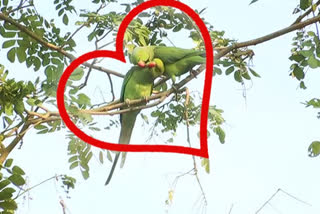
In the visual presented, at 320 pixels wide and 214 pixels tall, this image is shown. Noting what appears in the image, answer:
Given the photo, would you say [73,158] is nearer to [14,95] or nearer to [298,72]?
[14,95]

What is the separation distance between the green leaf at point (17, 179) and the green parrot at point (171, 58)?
783 millimetres

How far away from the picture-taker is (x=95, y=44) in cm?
183

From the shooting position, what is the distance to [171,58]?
1993mm

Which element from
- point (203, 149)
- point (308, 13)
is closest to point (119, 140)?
point (203, 149)

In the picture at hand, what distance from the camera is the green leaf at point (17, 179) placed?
135 cm

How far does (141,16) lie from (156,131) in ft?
1.82

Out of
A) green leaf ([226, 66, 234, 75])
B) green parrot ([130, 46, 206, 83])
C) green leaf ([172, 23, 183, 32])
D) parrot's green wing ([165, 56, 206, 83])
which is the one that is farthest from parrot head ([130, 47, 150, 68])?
green leaf ([226, 66, 234, 75])

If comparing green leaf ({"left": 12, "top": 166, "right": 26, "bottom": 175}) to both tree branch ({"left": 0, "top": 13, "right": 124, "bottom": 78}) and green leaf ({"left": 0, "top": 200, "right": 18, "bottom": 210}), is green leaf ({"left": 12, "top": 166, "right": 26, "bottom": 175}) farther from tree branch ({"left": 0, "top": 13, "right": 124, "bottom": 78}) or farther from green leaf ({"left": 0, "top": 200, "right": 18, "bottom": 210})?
tree branch ({"left": 0, "top": 13, "right": 124, "bottom": 78})

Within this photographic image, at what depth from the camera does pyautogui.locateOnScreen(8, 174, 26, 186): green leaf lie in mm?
1351

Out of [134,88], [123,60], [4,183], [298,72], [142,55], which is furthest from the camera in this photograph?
[134,88]

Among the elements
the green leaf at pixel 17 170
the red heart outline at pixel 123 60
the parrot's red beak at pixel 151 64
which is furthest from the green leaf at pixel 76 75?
the parrot's red beak at pixel 151 64

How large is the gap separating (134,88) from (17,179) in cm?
87

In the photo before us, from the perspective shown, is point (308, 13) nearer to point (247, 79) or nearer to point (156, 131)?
point (247, 79)

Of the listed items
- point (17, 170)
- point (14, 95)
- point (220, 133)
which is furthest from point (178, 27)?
point (17, 170)
